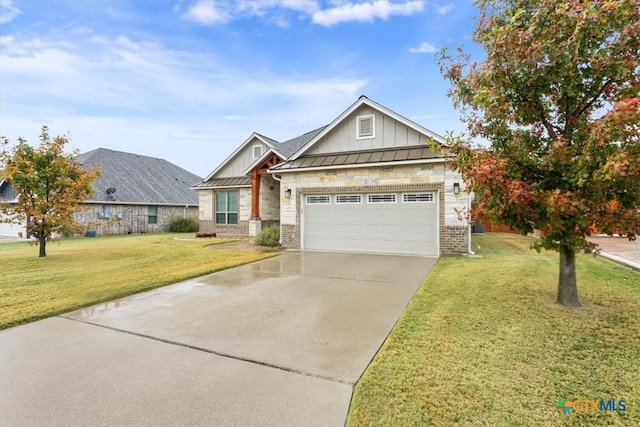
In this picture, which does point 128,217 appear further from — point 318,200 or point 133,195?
point 318,200

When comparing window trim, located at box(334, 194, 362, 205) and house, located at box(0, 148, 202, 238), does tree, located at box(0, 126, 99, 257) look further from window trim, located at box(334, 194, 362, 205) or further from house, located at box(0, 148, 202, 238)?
house, located at box(0, 148, 202, 238)

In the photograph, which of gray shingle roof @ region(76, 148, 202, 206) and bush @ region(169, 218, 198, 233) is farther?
bush @ region(169, 218, 198, 233)

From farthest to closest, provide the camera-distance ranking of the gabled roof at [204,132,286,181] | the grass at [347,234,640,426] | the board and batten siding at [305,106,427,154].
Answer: the gabled roof at [204,132,286,181] < the board and batten siding at [305,106,427,154] < the grass at [347,234,640,426]

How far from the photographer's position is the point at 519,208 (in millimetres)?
4734

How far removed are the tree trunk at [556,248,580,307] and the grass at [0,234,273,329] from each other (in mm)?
7772

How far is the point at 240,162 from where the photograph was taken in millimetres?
19484

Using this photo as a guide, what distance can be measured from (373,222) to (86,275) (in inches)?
353

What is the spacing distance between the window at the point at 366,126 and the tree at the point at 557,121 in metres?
7.09

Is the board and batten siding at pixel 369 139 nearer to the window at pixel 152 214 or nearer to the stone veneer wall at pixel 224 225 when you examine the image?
the stone veneer wall at pixel 224 225

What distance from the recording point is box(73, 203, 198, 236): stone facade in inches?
861

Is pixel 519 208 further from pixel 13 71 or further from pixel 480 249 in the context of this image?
pixel 13 71

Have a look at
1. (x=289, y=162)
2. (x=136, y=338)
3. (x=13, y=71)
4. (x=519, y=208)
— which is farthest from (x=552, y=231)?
(x=13, y=71)

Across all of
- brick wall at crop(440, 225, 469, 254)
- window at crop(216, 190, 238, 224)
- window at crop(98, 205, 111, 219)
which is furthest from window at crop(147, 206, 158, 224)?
brick wall at crop(440, 225, 469, 254)

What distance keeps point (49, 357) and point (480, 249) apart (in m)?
12.9
